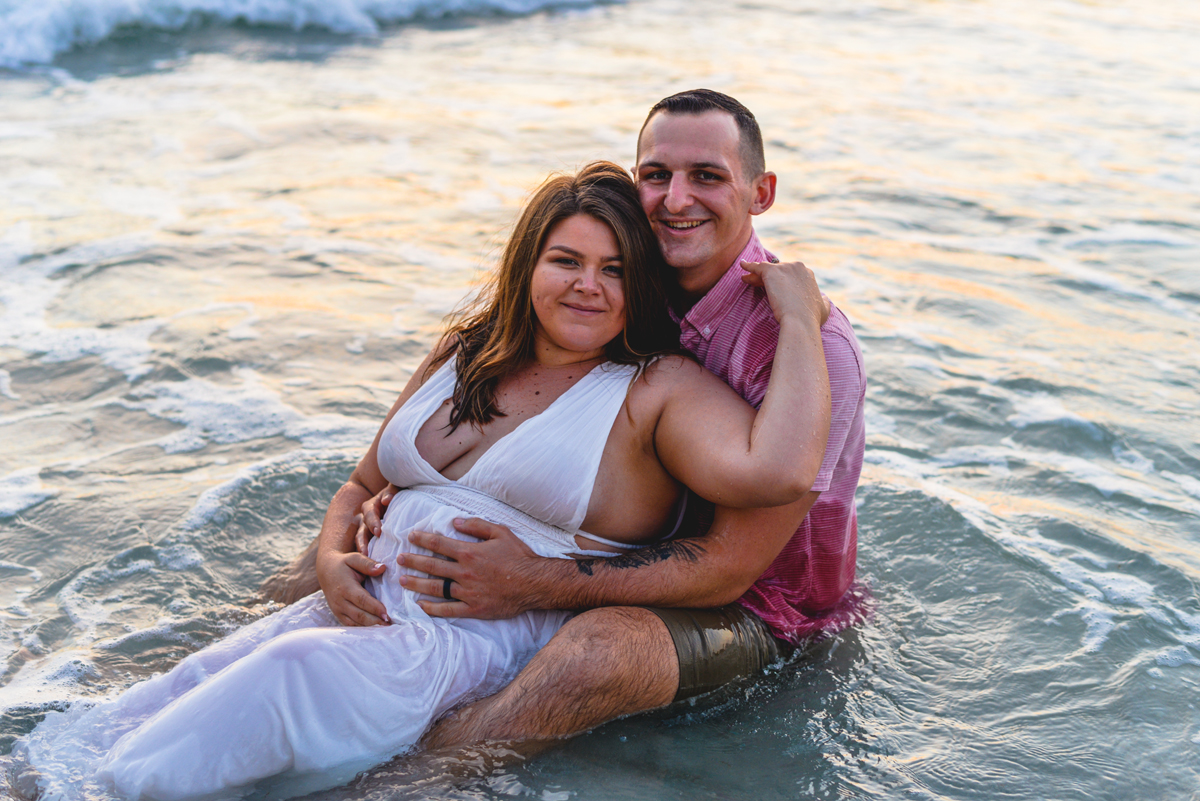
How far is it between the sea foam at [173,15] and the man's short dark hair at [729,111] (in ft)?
38.3

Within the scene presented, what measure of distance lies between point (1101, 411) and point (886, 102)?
775 cm

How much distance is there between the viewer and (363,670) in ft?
10.3

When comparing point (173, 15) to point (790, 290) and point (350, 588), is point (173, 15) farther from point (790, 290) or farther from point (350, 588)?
point (790, 290)

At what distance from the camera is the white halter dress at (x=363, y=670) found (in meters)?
2.97

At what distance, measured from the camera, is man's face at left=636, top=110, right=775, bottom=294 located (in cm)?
364

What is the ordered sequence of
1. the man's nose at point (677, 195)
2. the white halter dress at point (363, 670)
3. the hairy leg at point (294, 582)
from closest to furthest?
1. the white halter dress at point (363, 670)
2. the man's nose at point (677, 195)
3. the hairy leg at point (294, 582)

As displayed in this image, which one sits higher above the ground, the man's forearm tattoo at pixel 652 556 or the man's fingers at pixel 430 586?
the man's forearm tattoo at pixel 652 556

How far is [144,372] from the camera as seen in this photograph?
20.1 ft

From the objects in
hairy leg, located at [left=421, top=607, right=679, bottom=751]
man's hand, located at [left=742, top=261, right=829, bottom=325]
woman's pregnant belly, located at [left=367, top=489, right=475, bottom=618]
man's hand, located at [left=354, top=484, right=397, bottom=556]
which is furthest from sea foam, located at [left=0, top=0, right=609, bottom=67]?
hairy leg, located at [left=421, top=607, right=679, bottom=751]

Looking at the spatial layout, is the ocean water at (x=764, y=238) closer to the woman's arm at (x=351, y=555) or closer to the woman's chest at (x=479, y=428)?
the woman's arm at (x=351, y=555)

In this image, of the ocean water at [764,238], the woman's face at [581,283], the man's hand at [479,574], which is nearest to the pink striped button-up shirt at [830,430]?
the ocean water at [764,238]

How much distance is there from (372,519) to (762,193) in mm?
1832

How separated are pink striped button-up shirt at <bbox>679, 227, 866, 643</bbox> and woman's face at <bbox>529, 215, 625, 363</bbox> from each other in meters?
0.35

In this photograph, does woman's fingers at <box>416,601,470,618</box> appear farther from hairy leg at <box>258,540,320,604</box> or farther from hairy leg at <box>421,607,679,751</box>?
hairy leg at <box>258,540,320,604</box>
